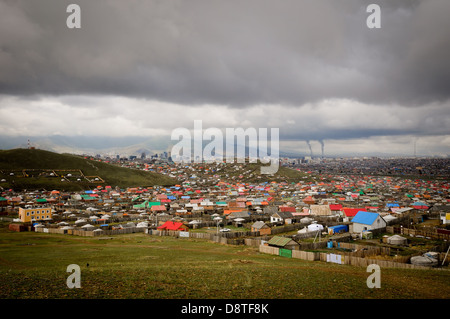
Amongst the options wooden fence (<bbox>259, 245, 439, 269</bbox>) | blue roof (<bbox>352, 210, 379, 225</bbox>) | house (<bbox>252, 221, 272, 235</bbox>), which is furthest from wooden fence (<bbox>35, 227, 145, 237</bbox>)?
blue roof (<bbox>352, 210, 379, 225</bbox>)

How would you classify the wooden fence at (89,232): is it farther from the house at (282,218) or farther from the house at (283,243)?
the house at (282,218)

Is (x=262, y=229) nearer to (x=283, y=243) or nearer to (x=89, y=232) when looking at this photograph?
(x=283, y=243)

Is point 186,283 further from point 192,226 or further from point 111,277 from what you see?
point 192,226

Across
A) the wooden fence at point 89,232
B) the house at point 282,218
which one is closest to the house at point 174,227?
the wooden fence at point 89,232

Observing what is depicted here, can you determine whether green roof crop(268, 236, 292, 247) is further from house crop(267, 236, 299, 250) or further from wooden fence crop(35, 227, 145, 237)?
wooden fence crop(35, 227, 145, 237)

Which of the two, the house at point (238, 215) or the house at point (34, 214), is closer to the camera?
the house at point (34, 214)

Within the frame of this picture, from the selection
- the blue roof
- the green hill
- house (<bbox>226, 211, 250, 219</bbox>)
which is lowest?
house (<bbox>226, 211, 250, 219</bbox>)

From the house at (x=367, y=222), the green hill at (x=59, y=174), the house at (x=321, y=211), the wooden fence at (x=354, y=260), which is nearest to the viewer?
the wooden fence at (x=354, y=260)
